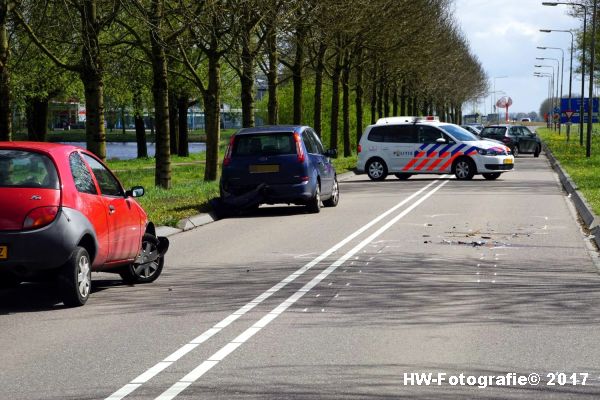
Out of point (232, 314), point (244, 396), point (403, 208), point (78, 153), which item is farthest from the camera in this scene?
point (403, 208)

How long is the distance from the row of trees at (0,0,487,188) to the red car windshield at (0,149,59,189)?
860 centimetres

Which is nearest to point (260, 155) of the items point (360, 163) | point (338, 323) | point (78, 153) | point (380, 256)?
point (380, 256)

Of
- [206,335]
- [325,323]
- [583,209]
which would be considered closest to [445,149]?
[583,209]

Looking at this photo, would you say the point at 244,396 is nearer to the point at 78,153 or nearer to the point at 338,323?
the point at 338,323

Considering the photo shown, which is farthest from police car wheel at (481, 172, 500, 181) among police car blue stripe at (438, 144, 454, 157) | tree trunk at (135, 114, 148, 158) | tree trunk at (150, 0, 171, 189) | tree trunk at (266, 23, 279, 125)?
tree trunk at (135, 114, 148, 158)

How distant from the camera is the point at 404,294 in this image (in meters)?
11.3

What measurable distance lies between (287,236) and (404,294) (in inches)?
261

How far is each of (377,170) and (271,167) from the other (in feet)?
49.7

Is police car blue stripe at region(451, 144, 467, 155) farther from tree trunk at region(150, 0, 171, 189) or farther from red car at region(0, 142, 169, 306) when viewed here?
red car at region(0, 142, 169, 306)

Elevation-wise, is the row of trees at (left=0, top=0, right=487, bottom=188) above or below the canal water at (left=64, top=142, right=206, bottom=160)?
above

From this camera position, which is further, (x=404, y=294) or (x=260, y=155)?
(x=260, y=155)

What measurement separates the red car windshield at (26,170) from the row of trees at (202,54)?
8.60 metres

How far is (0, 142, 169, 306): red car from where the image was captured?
10.2m

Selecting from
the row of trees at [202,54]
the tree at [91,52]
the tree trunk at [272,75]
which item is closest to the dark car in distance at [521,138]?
the row of trees at [202,54]
